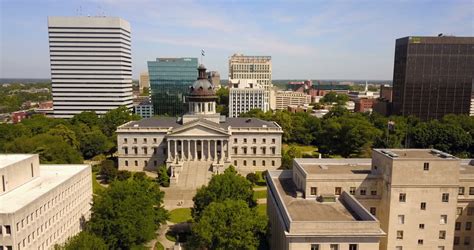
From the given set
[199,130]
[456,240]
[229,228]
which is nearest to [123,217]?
[229,228]

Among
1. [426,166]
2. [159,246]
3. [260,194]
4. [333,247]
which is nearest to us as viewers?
[333,247]

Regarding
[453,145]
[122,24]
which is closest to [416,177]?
[453,145]

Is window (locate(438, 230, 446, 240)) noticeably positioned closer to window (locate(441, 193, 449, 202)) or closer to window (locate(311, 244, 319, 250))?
window (locate(441, 193, 449, 202))

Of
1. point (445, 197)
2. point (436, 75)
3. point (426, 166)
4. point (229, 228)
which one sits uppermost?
point (436, 75)

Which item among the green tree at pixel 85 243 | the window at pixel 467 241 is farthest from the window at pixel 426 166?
the green tree at pixel 85 243

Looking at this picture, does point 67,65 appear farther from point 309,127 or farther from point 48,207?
point 48,207

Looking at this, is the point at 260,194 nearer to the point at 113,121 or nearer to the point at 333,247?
the point at 333,247

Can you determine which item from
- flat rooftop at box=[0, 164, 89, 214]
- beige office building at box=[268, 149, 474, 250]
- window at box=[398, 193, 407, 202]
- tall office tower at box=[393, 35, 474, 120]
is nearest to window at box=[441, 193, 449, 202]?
beige office building at box=[268, 149, 474, 250]
